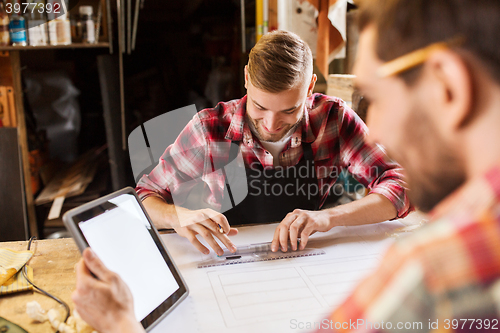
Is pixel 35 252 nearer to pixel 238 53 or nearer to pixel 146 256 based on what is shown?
pixel 146 256

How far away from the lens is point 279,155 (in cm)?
138

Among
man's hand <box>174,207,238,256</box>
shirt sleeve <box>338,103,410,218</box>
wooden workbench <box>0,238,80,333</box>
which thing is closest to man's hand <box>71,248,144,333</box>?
wooden workbench <box>0,238,80,333</box>

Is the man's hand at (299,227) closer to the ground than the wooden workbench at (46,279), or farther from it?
farther from it

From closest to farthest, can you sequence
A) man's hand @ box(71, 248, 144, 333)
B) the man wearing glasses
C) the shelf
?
the man wearing glasses, man's hand @ box(71, 248, 144, 333), the shelf

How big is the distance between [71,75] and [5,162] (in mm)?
933

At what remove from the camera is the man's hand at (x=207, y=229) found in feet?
3.02

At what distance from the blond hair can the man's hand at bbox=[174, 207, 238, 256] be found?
0.42m

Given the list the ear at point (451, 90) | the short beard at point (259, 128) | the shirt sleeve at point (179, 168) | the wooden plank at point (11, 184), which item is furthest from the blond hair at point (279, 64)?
the wooden plank at point (11, 184)

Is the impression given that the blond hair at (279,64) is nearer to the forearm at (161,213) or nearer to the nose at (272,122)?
the nose at (272,122)

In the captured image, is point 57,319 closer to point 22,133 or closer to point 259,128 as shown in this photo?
point 259,128

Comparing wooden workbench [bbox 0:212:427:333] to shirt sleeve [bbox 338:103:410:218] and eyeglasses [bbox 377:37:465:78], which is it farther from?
shirt sleeve [bbox 338:103:410:218]

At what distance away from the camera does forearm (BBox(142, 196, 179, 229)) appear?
1056 mm

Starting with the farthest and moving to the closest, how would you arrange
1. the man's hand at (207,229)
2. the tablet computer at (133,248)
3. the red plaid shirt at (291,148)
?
the red plaid shirt at (291,148) < the man's hand at (207,229) < the tablet computer at (133,248)

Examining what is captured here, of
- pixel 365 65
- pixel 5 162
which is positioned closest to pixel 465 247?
pixel 365 65
